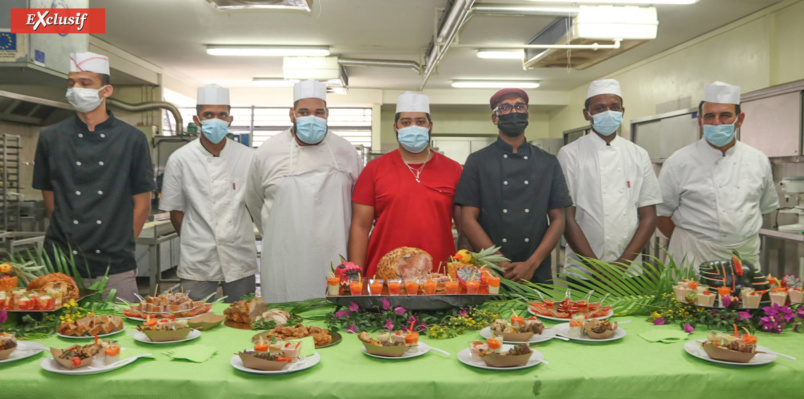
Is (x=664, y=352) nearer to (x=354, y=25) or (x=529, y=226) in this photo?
(x=529, y=226)

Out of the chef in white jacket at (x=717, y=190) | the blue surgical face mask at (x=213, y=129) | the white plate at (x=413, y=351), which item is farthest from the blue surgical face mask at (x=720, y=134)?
the blue surgical face mask at (x=213, y=129)

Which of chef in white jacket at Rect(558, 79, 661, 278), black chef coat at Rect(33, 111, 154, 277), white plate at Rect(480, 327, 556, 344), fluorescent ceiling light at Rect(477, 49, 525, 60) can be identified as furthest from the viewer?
fluorescent ceiling light at Rect(477, 49, 525, 60)

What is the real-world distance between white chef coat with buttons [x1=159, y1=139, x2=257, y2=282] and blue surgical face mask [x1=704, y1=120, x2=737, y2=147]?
2.59m

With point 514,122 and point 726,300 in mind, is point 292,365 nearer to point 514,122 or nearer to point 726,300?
point 726,300

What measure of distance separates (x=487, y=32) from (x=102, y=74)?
5075 mm

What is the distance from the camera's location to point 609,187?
10.3 feet

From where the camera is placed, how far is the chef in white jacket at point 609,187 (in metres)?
3.10

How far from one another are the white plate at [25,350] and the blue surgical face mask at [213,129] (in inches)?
65.3

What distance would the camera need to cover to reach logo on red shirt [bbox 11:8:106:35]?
10.5 feet

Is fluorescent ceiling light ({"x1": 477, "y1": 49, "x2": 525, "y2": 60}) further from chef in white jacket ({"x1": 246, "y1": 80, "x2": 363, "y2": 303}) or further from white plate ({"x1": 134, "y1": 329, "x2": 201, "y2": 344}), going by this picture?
white plate ({"x1": 134, "y1": 329, "x2": 201, "y2": 344})

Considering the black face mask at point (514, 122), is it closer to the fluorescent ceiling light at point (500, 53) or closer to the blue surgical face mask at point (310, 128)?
the blue surgical face mask at point (310, 128)

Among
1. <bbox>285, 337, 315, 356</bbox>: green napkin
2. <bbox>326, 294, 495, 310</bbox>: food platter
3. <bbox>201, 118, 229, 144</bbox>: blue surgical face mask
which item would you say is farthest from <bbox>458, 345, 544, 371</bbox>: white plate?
<bbox>201, 118, 229, 144</bbox>: blue surgical face mask

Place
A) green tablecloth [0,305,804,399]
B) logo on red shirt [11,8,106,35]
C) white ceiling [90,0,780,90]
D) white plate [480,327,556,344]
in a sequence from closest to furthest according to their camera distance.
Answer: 1. green tablecloth [0,305,804,399]
2. white plate [480,327,556,344]
3. logo on red shirt [11,8,106,35]
4. white ceiling [90,0,780,90]

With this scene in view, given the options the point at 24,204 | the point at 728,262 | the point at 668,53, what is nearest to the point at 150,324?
the point at 728,262
